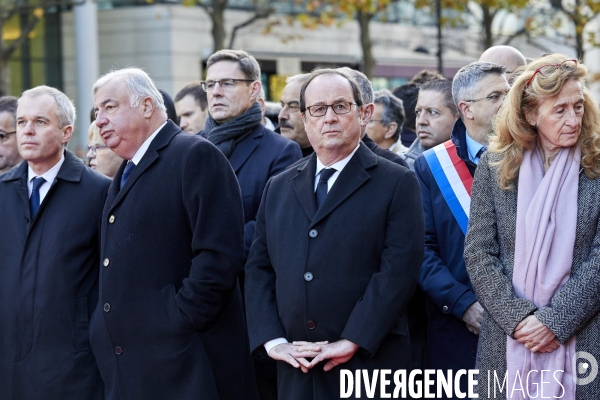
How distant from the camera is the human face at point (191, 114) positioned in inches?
317

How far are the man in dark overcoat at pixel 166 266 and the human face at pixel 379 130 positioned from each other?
98.2 inches

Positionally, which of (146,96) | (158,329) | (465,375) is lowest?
(465,375)

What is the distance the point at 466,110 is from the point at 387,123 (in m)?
1.55

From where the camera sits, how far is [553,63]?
15.0 ft

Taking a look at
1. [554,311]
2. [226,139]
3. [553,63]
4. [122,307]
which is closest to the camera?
[554,311]

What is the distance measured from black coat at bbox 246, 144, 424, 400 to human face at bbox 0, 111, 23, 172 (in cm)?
300

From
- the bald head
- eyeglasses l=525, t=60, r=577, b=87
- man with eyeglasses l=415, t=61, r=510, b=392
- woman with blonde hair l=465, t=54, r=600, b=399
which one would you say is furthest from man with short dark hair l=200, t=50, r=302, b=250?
eyeglasses l=525, t=60, r=577, b=87

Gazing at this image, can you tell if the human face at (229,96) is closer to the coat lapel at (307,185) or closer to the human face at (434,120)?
the human face at (434,120)

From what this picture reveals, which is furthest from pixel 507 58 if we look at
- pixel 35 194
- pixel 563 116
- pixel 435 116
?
pixel 35 194

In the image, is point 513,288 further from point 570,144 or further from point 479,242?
point 570,144

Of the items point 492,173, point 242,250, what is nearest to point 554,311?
point 492,173

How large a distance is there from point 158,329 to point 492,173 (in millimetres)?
1872

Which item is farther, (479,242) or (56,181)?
(56,181)

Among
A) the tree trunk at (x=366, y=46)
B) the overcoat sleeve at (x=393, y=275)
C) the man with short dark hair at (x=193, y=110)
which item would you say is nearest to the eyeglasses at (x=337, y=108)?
the overcoat sleeve at (x=393, y=275)
